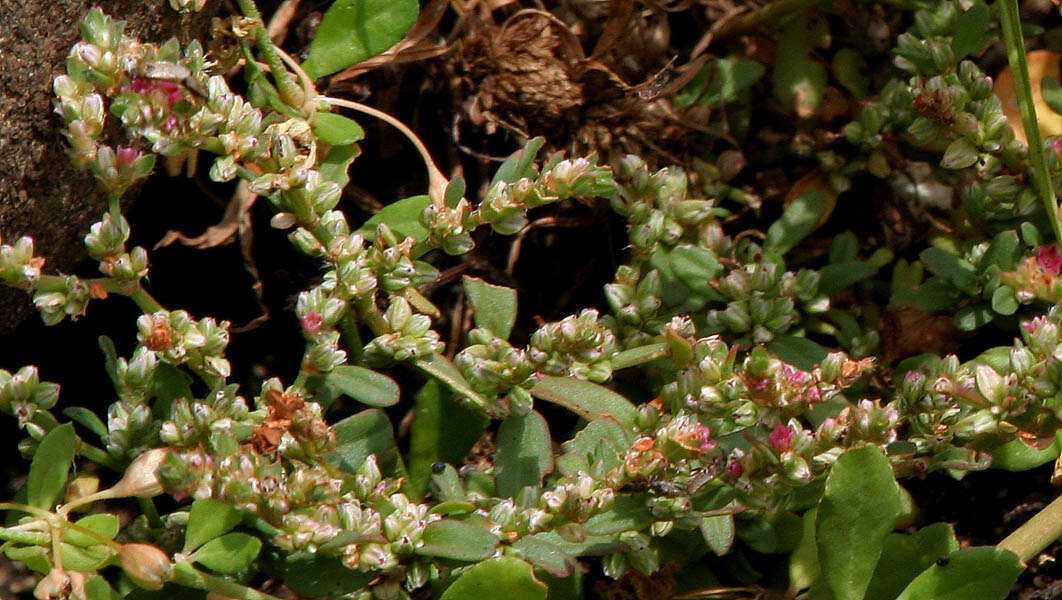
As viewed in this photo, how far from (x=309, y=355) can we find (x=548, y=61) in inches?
39.7

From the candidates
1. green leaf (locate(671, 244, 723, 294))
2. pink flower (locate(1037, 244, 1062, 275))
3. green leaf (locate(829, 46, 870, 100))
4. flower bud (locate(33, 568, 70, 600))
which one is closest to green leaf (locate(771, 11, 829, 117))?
green leaf (locate(829, 46, 870, 100))

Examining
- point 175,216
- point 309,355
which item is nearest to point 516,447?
point 309,355

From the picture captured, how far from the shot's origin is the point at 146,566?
5.97ft

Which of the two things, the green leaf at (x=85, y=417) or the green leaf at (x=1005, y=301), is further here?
the green leaf at (x=1005, y=301)

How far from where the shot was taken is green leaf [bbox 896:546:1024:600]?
197 centimetres

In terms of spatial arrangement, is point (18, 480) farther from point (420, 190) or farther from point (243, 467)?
point (420, 190)

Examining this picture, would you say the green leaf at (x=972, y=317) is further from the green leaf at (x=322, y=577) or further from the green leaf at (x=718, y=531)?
the green leaf at (x=322, y=577)

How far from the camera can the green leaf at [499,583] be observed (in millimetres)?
1870

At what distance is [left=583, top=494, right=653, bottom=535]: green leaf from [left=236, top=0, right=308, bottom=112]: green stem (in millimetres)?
987

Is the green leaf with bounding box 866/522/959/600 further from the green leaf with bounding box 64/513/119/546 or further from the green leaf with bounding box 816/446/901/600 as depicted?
the green leaf with bounding box 64/513/119/546

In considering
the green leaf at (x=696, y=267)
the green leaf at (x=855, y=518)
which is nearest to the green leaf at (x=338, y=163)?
the green leaf at (x=696, y=267)

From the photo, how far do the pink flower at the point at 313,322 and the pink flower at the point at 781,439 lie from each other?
2.48 feet

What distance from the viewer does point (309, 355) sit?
79.4 inches

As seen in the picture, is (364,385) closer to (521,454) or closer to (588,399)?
(521,454)
